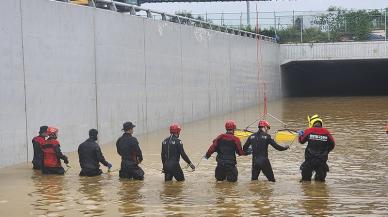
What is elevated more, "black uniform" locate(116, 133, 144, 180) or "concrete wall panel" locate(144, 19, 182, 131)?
"concrete wall panel" locate(144, 19, 182, 131)

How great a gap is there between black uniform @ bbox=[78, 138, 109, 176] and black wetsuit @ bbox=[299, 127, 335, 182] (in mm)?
4140

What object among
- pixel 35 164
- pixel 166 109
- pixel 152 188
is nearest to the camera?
pixel 152 188

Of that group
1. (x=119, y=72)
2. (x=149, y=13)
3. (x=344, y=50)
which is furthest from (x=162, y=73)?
(x=344, y=50)

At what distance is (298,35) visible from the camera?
4972 centimetres

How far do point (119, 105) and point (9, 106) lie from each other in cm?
644

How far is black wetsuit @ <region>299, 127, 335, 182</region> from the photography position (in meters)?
12.8

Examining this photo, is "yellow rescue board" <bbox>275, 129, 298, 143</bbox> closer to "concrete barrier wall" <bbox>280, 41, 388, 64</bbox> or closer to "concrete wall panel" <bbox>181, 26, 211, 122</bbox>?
"concrete wall panel" <bbox>181, 26, 211, 122</bbox>

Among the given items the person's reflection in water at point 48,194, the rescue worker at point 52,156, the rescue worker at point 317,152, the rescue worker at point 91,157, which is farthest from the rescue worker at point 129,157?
the rescue worker at point 317,152

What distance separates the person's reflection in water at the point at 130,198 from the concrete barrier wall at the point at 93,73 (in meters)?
4.38

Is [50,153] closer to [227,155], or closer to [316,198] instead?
[227,155]

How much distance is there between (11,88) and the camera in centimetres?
1616

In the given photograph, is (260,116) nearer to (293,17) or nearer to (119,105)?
(119,105)

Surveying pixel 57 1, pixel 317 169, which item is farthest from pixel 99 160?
pixel 57 1

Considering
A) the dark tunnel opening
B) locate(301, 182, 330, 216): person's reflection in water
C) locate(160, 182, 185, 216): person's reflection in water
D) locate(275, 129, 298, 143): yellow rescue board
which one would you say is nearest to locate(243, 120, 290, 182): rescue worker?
locate(301, 182, 330, 216): person's reflection in water
